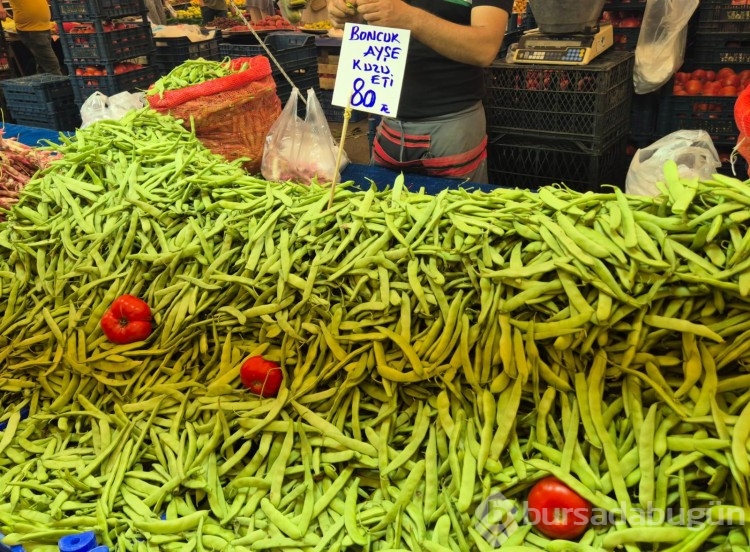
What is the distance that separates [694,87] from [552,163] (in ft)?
3.73

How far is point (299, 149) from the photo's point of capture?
2.67 meters

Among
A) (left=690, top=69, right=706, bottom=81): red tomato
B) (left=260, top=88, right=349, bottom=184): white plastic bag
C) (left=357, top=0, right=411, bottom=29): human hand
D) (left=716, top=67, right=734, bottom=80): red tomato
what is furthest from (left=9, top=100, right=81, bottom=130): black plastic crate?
(left=716, top=67, right=734, bottom=80): red tomato

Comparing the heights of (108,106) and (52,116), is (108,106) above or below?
above

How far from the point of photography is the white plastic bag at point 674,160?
2.42m

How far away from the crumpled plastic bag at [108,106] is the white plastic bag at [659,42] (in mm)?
2730

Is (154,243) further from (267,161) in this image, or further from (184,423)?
(267,161)

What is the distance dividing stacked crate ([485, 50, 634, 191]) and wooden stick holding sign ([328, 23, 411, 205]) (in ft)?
5.21

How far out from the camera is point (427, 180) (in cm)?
235

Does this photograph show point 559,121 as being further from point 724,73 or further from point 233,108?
point 233,108

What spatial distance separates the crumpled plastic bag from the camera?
307 cm

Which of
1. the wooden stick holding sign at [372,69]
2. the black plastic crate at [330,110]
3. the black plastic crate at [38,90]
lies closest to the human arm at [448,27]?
the wooden stick holding sign at [372,69]

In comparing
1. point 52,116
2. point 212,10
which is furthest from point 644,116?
point 212,10

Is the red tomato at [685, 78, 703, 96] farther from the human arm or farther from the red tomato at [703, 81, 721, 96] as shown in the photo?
the human arm

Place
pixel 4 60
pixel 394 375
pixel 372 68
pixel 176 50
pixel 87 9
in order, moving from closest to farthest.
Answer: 1. pixel 394 375
2. pixel 372 68
3. pixel 87 9
4. pixel 176 50
5. pixel 4 60
